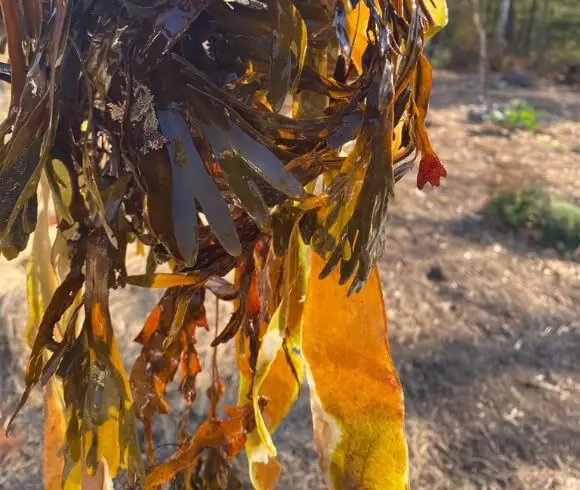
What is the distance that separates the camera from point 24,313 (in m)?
1.71

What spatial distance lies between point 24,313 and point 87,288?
136 centimetres

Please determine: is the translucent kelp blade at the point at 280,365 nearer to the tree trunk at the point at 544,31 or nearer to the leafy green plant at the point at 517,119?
the leafy green plant at the point at 517,119

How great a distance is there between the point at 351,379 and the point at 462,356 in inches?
54.0

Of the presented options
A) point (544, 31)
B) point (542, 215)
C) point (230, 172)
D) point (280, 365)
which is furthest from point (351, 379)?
point (544, 31)

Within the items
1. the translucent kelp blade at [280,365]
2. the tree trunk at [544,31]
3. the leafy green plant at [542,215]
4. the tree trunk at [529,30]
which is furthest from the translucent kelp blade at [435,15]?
the tree trunk at [529,30]

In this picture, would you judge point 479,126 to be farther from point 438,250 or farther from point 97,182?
point 97,182

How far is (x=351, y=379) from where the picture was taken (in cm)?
53

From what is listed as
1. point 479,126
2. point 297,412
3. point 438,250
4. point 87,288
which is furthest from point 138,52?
point 479,126

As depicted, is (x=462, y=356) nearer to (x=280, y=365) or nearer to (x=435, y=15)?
(x=280, y=365)

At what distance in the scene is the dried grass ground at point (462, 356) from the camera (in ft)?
4.71

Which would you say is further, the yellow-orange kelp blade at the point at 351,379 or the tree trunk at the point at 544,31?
the tree trunk at the point at 544,31

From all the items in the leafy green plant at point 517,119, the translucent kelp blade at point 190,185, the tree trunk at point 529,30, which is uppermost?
the translucent kelp blade at point 190,185

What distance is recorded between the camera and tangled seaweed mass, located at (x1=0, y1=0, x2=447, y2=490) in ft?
1.28

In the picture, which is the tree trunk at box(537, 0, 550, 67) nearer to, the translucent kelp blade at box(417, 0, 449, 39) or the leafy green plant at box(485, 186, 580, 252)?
the leafy green plant at box(485, 186, 580, 252)
